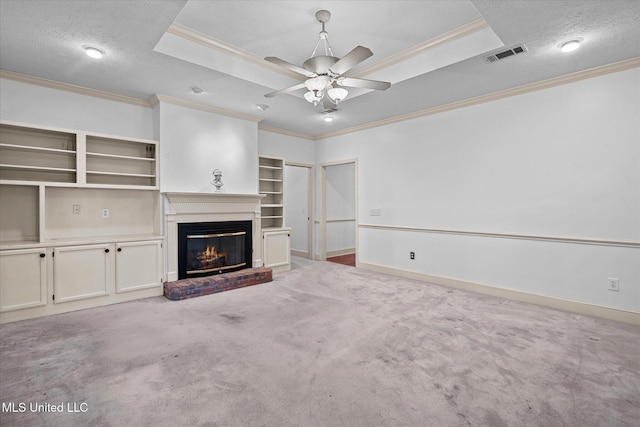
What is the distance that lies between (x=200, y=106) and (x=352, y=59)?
3.06 m

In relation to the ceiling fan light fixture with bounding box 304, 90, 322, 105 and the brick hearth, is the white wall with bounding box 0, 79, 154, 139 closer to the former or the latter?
the brick hearth

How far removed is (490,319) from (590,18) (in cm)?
287

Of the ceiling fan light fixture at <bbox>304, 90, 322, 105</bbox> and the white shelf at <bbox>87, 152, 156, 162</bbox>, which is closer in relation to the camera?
the ceiling fan light fixture at <bbox>304, 90, 322, 105</bbox>

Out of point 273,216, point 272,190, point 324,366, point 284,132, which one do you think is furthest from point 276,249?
point 324,366

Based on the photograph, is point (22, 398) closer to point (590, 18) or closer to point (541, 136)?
point (590, 18)

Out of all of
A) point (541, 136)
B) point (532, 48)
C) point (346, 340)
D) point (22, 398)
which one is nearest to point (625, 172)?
point (541, 136)

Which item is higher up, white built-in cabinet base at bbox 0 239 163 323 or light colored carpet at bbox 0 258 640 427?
white built-in cabinet base at bbox 0 239 163 323

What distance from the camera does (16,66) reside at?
3418 millimetres

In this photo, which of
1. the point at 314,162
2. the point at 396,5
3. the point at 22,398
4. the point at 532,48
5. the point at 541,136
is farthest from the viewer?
the point at 314,162

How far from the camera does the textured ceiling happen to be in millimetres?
2484

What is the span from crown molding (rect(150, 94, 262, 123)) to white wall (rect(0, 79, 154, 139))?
0.39m

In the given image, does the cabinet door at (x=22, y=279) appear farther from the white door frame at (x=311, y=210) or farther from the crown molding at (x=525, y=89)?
the crown molding at (x=525, y=89)

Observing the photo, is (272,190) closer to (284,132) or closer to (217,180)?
(284,132)

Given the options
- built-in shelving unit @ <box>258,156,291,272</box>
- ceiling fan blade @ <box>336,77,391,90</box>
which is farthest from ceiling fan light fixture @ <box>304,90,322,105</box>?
built-in shelving unit @ <box>258,156,291,272</box>
